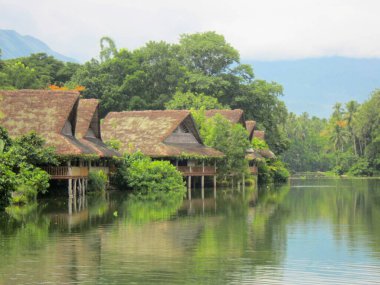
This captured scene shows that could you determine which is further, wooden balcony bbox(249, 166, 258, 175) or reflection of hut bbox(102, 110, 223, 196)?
wooden balcony bbox(249, 166, 258, 175)

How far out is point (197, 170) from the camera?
4656cm

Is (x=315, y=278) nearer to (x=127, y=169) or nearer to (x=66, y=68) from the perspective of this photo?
(x=127, y=169)

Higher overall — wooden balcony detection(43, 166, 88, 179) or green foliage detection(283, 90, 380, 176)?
green foliage detection(283, 90, 380, 176)

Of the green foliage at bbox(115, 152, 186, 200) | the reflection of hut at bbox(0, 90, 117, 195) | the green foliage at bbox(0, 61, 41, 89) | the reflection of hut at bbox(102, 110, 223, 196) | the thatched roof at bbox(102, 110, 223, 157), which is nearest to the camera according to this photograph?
the reflection of hut at bbox(0, 90, 117, 195)

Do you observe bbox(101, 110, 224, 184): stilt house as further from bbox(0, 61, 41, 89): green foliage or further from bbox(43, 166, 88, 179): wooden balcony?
bbox(0, 61, 41, 89): green foliage

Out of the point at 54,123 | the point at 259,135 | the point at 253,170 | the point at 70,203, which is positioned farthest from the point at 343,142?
the point at 70,203

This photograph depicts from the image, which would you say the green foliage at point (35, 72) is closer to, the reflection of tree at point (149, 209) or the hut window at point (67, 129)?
the hut window at point (67, 129)

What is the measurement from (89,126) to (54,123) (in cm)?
631

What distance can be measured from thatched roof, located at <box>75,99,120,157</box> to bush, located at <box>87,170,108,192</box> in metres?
1.54

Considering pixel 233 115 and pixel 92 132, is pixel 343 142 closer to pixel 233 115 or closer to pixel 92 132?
pixel 233 115

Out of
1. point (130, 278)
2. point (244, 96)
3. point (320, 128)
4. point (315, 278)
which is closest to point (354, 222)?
point (315, 278)

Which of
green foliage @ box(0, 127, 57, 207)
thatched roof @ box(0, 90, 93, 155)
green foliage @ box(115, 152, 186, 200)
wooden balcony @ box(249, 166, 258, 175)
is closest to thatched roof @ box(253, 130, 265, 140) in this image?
wooden balcony @ box(249, 166, 258, 175)

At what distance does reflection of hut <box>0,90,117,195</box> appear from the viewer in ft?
112

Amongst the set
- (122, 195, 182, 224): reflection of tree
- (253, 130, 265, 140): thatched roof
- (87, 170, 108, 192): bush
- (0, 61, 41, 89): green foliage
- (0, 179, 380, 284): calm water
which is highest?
(0, 61, 41, 89): green foliage
